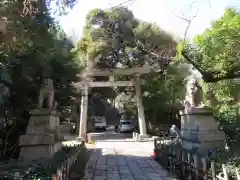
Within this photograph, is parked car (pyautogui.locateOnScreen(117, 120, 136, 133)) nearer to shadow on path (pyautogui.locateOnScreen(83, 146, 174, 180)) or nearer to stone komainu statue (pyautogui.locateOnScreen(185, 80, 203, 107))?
shadow on path (pyautogui.locateOnScreen(83, 146, 174, 180))

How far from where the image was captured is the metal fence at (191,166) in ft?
16.9

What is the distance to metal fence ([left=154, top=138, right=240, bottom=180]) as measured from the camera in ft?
16.9

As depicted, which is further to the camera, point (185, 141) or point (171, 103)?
point (171, 103)

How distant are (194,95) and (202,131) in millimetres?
1159

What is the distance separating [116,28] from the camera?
73.8ft

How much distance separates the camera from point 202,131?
25.2ft

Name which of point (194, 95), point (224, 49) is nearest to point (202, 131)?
point (194, 95)

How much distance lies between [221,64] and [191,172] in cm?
279

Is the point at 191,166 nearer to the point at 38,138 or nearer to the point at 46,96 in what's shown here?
the point at 38,138

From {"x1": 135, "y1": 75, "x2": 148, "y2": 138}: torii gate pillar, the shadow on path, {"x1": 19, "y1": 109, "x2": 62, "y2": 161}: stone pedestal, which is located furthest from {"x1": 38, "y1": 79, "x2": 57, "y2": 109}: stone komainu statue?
{"x1": 135, "y1": 75, "x2": 148, "y2": 138}: torii gate pillar

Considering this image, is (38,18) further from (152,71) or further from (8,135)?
(152,71)

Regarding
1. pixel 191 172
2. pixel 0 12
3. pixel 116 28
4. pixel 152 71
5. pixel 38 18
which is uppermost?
pixel 116 28

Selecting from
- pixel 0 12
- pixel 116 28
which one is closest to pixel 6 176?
pixel 0 12

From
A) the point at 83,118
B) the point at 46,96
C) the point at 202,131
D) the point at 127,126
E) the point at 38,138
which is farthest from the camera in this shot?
the point at 127,126
